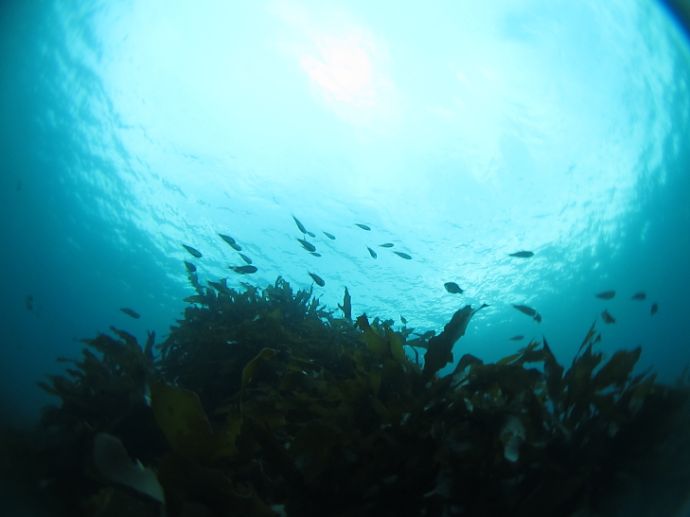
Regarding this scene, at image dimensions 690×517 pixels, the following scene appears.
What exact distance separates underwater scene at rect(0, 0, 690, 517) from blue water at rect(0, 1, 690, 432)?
0.40 ft

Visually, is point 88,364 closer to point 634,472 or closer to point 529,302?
point 634,472

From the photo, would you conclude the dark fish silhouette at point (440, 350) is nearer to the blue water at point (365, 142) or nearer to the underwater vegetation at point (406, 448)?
the underwater vegetation at point (406, 448)

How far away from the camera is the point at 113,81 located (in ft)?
52.9

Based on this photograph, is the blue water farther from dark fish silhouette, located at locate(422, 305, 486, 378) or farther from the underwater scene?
dark fish silhouette, located at locate(422, 305, 486, 378)

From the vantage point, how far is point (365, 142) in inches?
627

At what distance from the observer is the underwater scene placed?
180cm

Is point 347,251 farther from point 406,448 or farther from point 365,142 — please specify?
point 406,448

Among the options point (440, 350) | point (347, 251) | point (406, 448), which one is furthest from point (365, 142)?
point (406, 448)

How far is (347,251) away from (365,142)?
24.2 feet

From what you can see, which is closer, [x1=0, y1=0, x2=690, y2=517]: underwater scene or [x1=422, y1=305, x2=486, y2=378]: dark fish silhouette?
[x1=0, y1=0, x2=690, y2=517]: underwater scene

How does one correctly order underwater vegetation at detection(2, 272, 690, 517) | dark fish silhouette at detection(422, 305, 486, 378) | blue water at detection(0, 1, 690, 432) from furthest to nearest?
1. blue water at detection(0, 1, 690, 432)
2. dark fish silhouette at detection(422, 305, 486, 378)
3. underwater vegetation at detection(2, 272, 690, 517)

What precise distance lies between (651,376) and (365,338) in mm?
1797

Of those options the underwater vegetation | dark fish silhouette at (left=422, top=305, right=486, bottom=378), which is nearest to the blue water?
the underwater vegetation

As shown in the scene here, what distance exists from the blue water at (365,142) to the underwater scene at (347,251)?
0.12 m
